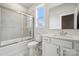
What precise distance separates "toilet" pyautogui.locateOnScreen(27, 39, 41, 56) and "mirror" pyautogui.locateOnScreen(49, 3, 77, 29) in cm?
44

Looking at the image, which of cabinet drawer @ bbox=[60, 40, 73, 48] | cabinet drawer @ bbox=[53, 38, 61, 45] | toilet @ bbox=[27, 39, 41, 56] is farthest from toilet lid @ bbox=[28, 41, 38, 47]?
cabinet drawer @ bbox=[60, 40, 73, 48]

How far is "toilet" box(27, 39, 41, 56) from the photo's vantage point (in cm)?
159

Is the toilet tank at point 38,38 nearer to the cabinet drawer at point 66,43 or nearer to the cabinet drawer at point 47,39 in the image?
the cabinet drawer at point 47,39

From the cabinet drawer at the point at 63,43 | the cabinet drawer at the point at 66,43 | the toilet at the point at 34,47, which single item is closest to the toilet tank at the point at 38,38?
the toilet at the point at 34,47

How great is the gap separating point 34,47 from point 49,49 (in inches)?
11.8

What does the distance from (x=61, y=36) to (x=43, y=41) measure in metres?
0.36

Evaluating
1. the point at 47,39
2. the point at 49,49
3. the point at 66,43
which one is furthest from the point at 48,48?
the point at 66,43

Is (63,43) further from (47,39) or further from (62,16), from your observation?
(62,16)

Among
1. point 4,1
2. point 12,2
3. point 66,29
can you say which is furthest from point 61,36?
point 4,1

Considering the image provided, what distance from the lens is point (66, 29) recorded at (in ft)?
5.17

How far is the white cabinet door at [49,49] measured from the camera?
1518mm

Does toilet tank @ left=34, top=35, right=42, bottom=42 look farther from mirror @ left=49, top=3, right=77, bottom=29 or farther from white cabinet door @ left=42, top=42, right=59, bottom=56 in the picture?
mirror @ left=49, top=3, right=77, bottom=29

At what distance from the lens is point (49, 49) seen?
5.28ft

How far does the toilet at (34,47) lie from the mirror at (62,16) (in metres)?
0.44
